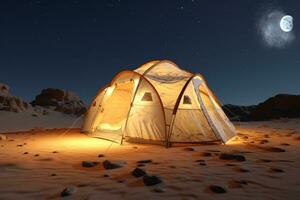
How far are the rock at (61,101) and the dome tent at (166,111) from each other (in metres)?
23.6

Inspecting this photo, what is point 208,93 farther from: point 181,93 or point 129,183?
point 129,183

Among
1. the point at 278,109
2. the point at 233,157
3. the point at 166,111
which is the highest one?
the point at 278,109

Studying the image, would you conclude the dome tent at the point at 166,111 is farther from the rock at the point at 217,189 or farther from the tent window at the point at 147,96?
the rock at the point at 217,189

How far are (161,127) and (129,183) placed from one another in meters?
4.98

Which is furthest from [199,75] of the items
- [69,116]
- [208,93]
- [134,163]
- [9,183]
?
[69,116]

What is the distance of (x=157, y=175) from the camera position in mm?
5434

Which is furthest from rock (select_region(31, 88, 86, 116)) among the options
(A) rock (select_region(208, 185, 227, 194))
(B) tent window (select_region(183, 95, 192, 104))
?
(A) rock (select_region(208, 185, 227, 194))

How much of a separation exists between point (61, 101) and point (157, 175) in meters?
33.9

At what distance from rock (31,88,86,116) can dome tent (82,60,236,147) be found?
23.6 metres

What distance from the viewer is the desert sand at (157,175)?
4.54 meters

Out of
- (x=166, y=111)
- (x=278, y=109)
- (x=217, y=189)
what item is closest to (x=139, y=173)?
(x=217, y=189)

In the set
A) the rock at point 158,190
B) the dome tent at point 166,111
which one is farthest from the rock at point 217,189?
the dome tent at point 166,111

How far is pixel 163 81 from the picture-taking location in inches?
437

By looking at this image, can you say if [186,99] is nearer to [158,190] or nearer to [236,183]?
[236,183]
